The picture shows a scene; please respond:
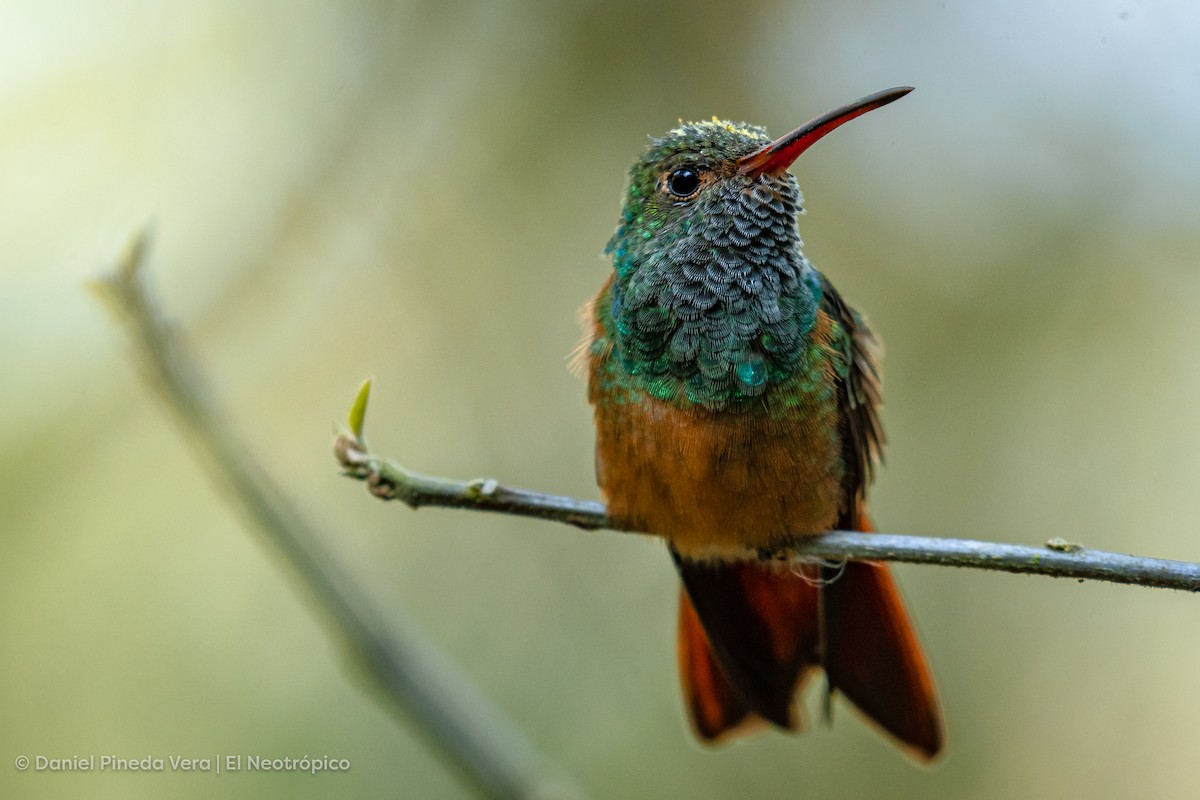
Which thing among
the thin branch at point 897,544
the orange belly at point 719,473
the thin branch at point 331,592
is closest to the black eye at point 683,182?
the orange belly at point 719,473

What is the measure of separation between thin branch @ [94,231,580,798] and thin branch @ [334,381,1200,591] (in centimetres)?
35

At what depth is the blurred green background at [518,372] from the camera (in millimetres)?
4453

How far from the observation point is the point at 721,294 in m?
Answer: 2.89

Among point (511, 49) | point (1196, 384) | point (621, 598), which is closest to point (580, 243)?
point (511, 49)

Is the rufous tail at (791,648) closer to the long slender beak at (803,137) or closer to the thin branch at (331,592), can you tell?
the thin branch at (331,592)

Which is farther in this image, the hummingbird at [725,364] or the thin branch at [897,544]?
the hummingbird at [725,364]

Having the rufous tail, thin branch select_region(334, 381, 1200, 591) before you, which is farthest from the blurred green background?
thin branch select_region(334, 381, 1200, 591)

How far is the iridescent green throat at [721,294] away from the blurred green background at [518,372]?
1.66m

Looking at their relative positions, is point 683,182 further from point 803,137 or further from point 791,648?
point 791,648

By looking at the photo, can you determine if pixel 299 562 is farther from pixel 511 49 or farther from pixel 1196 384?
pixel 1196 384

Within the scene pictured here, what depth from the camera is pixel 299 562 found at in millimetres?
2645

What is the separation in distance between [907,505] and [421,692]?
10.9 feet

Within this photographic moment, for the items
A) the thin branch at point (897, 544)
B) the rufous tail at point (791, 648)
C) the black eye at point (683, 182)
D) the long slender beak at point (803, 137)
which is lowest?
the rufous tail at point (791, 648)

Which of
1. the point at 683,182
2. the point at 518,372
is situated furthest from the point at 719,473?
the point at 518,372
